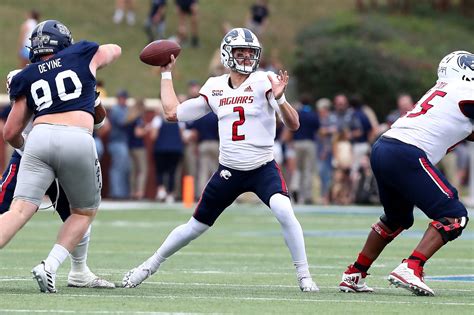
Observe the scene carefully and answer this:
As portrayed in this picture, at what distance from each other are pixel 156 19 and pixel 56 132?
22351 millimetres

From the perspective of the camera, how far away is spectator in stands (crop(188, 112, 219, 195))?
76.3 feet

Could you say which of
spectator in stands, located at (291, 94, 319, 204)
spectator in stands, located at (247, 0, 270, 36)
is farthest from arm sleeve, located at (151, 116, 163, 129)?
spectator in stands, located at (247, 0, 270, 36)

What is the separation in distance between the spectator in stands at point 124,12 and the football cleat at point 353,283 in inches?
985

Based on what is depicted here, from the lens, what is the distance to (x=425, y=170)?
9383mm

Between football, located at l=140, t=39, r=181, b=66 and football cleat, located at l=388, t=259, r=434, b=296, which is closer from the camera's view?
football cleat, located at l=388, t=259, r=434, b=296

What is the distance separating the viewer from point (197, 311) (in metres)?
8.00

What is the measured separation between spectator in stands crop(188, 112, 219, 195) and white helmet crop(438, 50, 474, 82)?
13.4 meters

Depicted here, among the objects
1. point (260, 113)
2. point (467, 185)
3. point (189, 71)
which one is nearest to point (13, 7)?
point (189, 71)

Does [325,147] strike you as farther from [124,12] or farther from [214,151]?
[124,12]

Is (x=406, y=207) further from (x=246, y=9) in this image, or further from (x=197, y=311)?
(x=246, y=9)

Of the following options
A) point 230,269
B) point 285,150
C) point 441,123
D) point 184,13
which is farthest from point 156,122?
point 441,123

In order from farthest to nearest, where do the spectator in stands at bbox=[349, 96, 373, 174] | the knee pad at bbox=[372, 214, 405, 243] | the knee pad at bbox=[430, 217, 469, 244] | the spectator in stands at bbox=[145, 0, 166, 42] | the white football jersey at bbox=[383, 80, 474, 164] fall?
1. the spectator in stands at bbox=[145, 0, 166, 42]
2. the spectator in stands at bbox=[349, 96, 373, 174]
3. the knee pad at bbox=[372, 214, 405, 243]
4. the white football jersey at bbox=[383, 80, 474, 164]
5. the knee pad at bbox=[430, 217, 469, 244]

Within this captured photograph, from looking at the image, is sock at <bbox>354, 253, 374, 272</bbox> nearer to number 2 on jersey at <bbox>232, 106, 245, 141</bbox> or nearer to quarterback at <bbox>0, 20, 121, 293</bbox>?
number 2 on jersey at <bbox>232, 106, 245, 141</bbox>

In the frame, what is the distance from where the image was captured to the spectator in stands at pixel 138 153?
23.9 metres
